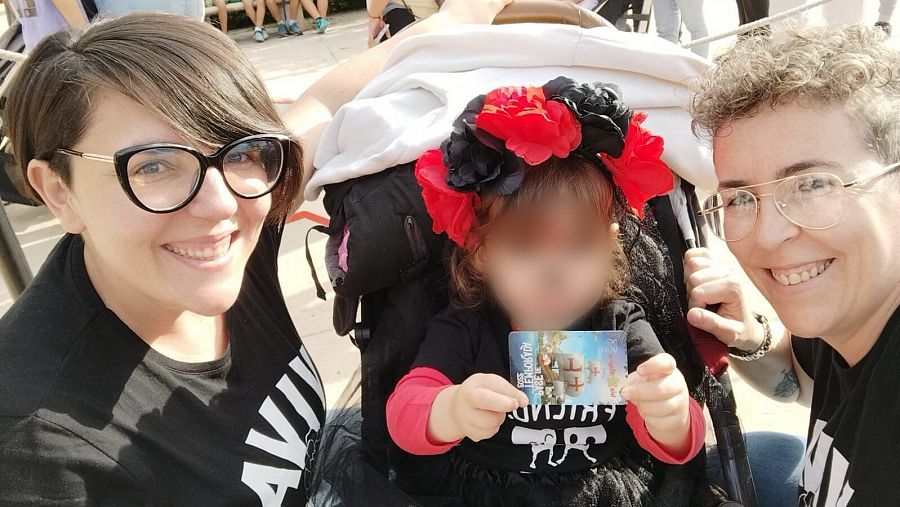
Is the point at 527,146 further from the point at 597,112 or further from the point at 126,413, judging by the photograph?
the point at 126,413

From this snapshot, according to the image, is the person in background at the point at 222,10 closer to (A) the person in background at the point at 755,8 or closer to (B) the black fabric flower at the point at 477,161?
(A) the person in background at the point at 755,8

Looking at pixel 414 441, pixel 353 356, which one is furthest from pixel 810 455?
pixel 353 356

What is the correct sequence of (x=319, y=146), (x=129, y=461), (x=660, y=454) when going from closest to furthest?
(x=129, y=461) < (x=660, y=454) < (x=319, y=146)

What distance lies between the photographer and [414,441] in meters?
1.67

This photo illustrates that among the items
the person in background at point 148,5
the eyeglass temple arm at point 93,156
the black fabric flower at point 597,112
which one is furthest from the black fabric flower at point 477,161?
the person in background at point 148,5

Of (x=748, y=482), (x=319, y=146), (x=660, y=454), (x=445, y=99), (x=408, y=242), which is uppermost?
(x=445, y=99)

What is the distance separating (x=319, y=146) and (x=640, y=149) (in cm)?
84

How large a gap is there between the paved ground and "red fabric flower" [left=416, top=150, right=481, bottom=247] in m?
0.97

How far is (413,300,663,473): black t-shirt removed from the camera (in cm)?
174

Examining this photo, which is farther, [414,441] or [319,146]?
[319,146]

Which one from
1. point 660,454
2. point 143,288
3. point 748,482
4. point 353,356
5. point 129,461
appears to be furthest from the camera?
point 353,356

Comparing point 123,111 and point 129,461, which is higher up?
point 123,111

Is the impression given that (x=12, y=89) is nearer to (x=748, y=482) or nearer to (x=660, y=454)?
(x=660, y=454)

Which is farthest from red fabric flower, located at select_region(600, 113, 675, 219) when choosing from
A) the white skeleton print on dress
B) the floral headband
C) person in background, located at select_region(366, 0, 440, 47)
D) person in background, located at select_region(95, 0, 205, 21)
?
person in background, located at select_region(366, 0, 440, 47)
